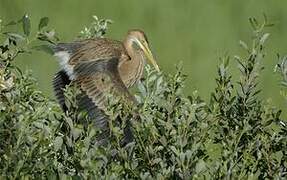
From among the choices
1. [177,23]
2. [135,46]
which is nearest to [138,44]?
[135,46]

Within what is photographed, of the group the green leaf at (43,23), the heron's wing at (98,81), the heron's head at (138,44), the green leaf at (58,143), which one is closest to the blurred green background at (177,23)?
the heron's head at (138,44)

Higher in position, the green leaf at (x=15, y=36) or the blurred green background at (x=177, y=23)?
the blurred green background at (x=177, y=23)

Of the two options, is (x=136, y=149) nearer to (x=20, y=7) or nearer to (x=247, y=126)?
(x=247, y=126)

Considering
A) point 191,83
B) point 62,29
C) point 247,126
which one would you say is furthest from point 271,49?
point 247,126

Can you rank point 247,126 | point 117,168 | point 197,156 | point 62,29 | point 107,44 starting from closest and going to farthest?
point 117,168
point 197,156
point 247,126
point 107,44
point 62,29

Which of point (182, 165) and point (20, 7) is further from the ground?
point (20, 7)

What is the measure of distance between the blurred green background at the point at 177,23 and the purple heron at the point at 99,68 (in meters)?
1.04

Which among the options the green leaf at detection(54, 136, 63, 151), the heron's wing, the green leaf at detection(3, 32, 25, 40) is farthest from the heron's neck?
the green leaf at detection(54, 136, 63, 151)

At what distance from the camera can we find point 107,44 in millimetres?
4340

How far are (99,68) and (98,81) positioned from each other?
0.22 meters

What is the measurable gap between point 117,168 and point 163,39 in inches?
178

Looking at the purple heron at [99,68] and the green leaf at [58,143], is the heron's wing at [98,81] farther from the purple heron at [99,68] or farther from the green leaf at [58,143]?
the green leaf at [58,143]

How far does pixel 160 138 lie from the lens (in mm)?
1987

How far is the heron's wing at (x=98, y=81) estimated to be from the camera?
339 centimetres
